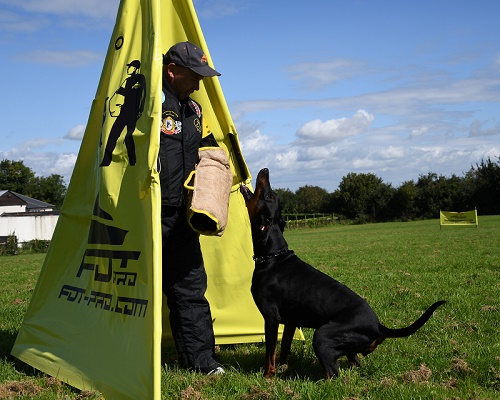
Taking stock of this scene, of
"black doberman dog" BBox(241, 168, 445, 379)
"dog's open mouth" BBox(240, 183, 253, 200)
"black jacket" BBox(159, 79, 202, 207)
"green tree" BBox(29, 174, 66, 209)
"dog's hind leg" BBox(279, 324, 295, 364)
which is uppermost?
"green tree" BBox(29, 174, 66, 209)

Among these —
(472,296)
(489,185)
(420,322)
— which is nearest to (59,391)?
(420,322)

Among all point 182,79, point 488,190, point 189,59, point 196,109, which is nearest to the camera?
point 189,59

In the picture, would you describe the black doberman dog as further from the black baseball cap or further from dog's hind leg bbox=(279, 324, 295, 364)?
the black baseball cap

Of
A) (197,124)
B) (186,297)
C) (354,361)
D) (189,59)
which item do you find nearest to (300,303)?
(354,361)

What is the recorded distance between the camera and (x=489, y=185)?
6781 centimetres

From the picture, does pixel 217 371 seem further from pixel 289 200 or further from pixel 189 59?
pixel 289 200

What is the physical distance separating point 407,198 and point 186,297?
232ft

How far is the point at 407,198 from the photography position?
72125mm

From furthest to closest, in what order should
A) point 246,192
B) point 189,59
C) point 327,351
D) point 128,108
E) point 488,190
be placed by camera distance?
point 488,190 < point 246,192 < point 189,59 < point 128,108 < point 327,351

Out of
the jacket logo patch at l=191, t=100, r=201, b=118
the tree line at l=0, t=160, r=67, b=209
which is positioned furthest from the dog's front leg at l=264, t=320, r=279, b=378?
the tree line at l=0, t=160, r=67, b=209

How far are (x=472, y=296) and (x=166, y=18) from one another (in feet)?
18.4

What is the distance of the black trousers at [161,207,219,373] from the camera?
4.66m

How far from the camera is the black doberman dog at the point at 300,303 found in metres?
4.20

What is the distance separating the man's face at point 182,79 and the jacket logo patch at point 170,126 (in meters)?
0.34
